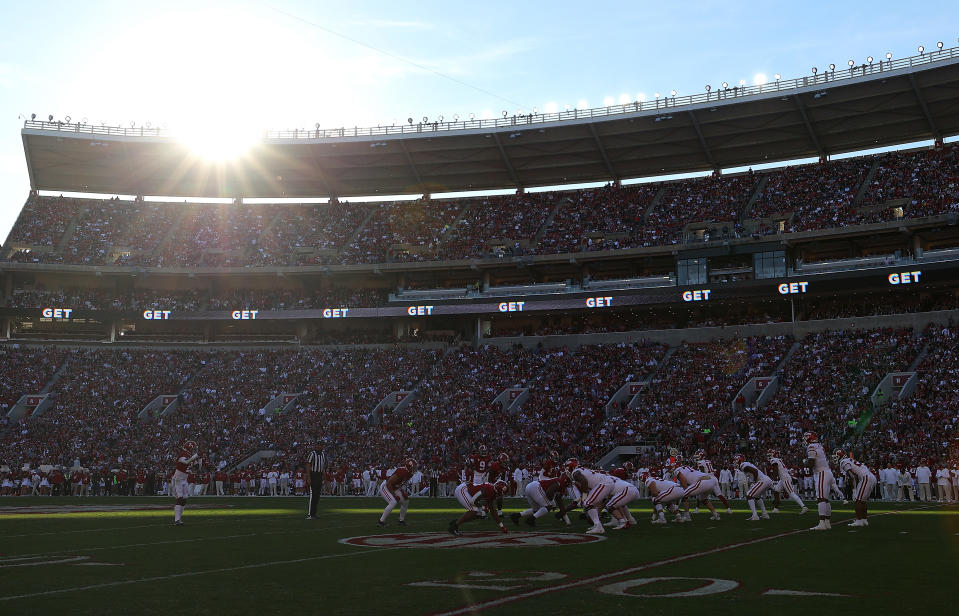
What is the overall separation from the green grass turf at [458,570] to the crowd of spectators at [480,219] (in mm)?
32524

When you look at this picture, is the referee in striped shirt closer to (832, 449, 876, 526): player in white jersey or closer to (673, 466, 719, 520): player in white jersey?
(673, 466, 719, 520): player in white jersey

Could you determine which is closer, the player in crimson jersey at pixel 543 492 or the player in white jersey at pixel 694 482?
the player in crimson jersey at pixel 543 492

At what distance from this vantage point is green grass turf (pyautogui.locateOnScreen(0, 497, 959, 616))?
7.75m

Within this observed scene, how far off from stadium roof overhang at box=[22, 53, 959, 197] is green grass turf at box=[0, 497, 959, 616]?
3376 centimetres

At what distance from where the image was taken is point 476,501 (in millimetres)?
16094

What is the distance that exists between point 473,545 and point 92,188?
54.6 m

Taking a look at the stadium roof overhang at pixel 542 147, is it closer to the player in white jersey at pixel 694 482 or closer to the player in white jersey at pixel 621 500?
the player in white jersey at pixel 694 482

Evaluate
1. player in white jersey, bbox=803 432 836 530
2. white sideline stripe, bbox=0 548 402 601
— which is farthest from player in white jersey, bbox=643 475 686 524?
white sideline stripe, bbox=0 548 402 601

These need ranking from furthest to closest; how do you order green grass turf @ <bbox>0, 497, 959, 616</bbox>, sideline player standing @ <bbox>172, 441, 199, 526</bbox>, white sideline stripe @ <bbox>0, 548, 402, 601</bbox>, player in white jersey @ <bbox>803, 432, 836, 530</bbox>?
sideline player standing @ <bbox>172, 441, 199, 526</bbox>, player in white jersey @ <bbox>803, 432, 836, 530</bbox>, white sideline stripe @ <bbox>0, 548, 402, 601</bbox>, green grass turf @ <bbox>0, 497, 959, 616</bbox>

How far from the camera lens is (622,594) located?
27.1ft

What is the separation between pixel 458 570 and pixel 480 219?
46.6 m

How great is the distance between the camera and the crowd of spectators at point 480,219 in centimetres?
4659

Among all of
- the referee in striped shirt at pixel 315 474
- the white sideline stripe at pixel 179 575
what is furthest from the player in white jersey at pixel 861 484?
the referee in striped shirt at pixel 315 474

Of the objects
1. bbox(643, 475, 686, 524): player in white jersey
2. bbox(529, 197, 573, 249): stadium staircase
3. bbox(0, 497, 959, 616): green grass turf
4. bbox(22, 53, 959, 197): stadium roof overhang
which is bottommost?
bbox(0, 497, 959, 616): green grass turf
